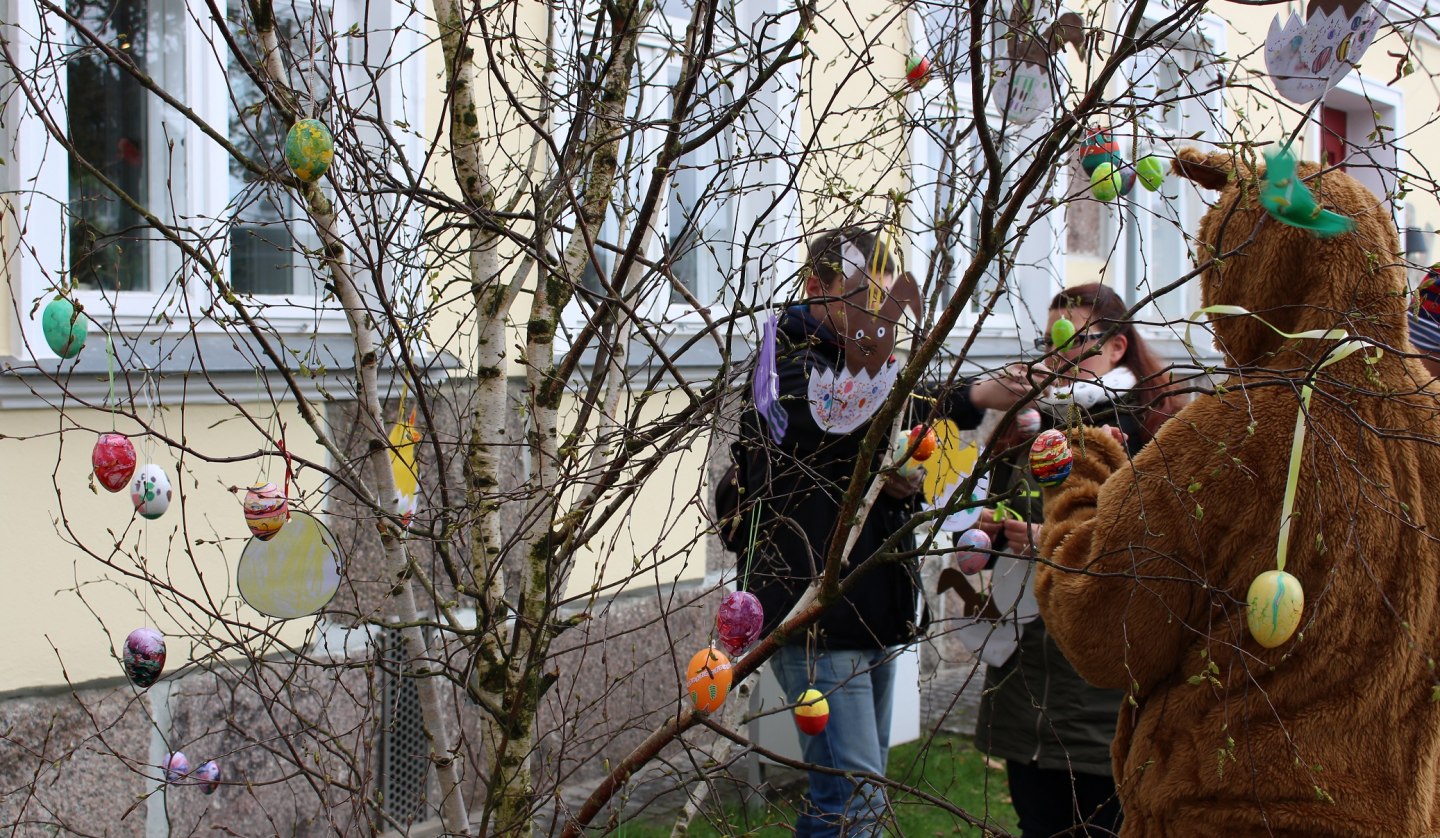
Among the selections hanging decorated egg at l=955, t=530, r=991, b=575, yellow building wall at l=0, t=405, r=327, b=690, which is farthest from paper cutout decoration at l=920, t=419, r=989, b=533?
yellow building wall at l=0, t=405, r=327, b=690

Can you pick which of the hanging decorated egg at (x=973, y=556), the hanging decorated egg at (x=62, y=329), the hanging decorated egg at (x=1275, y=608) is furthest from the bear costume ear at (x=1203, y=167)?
the hanging decorated egg at (x=62, y=329)

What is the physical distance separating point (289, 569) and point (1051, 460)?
1153mm

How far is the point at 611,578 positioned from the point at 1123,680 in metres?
2.90

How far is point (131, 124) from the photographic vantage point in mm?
3738

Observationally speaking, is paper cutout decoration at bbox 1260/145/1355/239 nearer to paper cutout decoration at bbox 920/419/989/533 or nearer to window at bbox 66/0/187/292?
paper cutout decoration at bbox 920/419/989/533

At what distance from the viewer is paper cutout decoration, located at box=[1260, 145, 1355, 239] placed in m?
1.44

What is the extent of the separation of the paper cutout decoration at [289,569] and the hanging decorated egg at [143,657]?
307 millimetres

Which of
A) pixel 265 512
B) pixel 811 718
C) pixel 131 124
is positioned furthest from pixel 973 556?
pixel 131 124

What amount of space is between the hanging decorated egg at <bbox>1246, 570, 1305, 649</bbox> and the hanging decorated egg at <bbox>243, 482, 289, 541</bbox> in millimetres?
1333

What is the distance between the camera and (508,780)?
71.3 inches

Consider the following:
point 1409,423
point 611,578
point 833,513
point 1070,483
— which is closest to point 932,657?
point 611,578

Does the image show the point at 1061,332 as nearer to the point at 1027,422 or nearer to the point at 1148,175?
the point at 1027,422

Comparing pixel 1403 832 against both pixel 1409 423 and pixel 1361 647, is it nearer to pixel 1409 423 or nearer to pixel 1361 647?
pixel 1361 647

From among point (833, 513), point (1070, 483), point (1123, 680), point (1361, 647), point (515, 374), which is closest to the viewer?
point (1361, 647)
